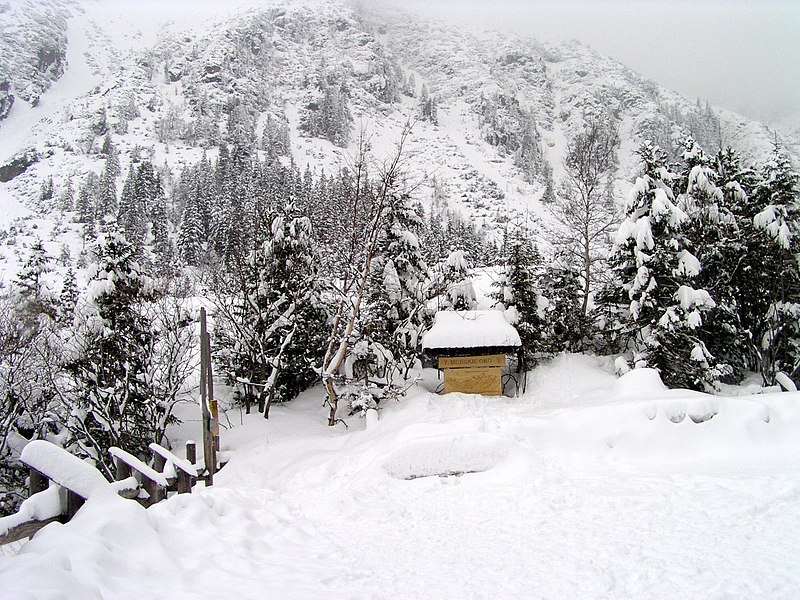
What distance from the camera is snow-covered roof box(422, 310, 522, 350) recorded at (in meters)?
16.0

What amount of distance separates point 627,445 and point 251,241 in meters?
17.0

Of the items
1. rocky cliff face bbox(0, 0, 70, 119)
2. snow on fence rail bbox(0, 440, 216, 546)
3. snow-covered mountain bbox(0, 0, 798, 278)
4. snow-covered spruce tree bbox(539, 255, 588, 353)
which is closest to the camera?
snow on fence rail bbox(0, 440, 216, 546)

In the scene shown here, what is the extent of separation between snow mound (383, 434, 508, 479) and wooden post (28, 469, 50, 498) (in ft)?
20.1

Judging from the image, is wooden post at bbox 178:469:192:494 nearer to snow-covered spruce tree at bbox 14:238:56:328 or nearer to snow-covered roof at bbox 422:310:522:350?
snow-covered roof at bbox 422:310:522:350

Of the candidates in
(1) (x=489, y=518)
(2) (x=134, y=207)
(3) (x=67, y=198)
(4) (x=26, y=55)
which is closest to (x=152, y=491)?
(1) (x=489, y=518)

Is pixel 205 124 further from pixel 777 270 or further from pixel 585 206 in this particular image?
pixel 777 270

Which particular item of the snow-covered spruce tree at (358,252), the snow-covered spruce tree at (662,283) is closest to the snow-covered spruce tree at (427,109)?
the snow-covered spruce tree at (662,283)

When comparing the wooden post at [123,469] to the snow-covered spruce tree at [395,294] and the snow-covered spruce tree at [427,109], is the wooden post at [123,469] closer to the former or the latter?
the snow-covered spruce tree at [395,294]

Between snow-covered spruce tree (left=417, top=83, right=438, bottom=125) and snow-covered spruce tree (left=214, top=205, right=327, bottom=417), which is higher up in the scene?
snow-covered spruce tree (left=417, top=83, right=438, bottom=125)

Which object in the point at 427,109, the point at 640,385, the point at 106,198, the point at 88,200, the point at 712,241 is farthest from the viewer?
the point at 427,109

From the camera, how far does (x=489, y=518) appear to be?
7.19 meters

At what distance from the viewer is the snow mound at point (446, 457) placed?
9.23m

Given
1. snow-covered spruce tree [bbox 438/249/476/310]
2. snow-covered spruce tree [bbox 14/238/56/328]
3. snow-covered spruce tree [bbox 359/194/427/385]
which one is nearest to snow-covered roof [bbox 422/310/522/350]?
snow-covered spruce tree [bbox 359/194/427/385]

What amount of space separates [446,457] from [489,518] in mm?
2203
